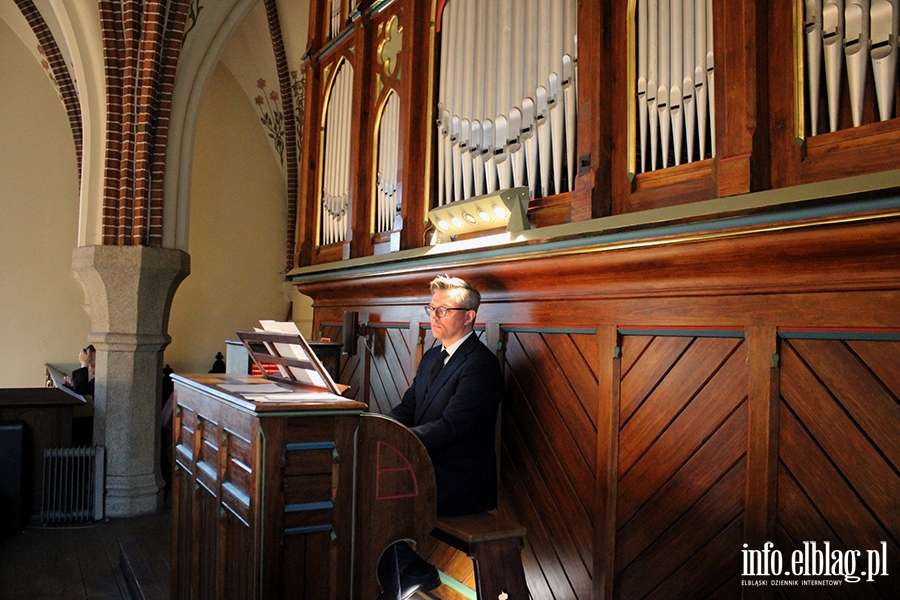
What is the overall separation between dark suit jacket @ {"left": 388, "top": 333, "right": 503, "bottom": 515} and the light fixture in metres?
0.64

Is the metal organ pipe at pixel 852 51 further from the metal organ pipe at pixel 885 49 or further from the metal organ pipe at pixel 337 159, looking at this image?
the metal organ pipe at pixel 337 159

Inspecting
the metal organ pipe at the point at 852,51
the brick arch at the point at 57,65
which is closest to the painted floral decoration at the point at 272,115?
the brick arch at the point at 57,65

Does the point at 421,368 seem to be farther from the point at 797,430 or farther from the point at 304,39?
the point at 304,39

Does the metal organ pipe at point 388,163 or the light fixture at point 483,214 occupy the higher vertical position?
the metal organ pipe at point 388,163

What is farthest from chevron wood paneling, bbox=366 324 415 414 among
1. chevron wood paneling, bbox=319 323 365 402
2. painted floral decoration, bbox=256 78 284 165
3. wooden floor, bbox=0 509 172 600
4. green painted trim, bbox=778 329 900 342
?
painted floral decoration, bbox=256 78 284 165

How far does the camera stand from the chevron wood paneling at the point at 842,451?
2199mm

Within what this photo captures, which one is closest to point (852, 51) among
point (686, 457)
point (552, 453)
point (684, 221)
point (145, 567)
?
point (684, 221)

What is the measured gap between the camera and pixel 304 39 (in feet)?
32.9

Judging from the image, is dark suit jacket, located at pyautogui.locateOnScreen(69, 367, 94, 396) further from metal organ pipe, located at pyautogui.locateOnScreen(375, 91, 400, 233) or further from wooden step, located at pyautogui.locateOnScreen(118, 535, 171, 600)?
metal organ pipe, located at pyautogui.locateOnScreen(375, 91, 400, 233)

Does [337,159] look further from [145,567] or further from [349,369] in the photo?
[145,567]

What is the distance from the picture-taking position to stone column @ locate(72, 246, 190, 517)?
6543 mm

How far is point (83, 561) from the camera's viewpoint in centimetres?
528

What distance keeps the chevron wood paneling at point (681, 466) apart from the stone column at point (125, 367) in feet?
16.5

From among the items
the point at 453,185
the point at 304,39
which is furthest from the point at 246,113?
the point at 453,185
